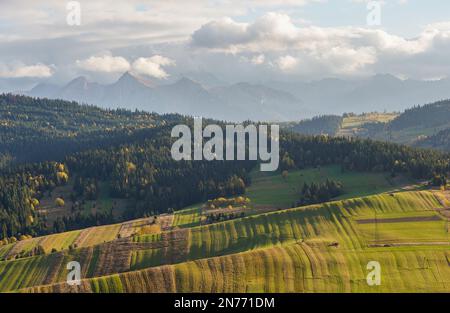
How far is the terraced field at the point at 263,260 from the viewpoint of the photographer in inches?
5694

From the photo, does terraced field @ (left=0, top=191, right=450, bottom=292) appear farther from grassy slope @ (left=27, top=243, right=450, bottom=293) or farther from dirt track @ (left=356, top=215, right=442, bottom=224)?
dirt track @ (left=356, top=215, right=442, bottom=224)

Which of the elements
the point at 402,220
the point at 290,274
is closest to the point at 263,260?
the point at 290,274

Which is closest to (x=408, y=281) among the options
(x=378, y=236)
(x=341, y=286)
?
(x=341, y=286)

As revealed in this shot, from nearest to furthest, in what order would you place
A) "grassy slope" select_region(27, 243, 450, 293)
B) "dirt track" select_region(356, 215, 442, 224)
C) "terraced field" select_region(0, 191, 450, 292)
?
"grassy slope" select_region(27, 243, 450, 293)
"terraced field" select_region(0, 191, 450, 292)
"dirt track" select_region(356, 215, 442, 224)

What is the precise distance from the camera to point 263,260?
155 metres

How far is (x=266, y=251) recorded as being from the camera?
161125 millimetres

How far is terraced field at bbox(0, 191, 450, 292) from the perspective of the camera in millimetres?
144625

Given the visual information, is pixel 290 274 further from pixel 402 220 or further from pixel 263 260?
pixel 402 220

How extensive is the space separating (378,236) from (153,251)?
7101 cm

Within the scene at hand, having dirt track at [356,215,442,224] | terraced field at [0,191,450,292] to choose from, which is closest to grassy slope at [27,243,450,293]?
terraced field at [0,191,450,292]

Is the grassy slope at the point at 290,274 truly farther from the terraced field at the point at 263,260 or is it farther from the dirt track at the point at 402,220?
the dirt track at the point at 402,220
